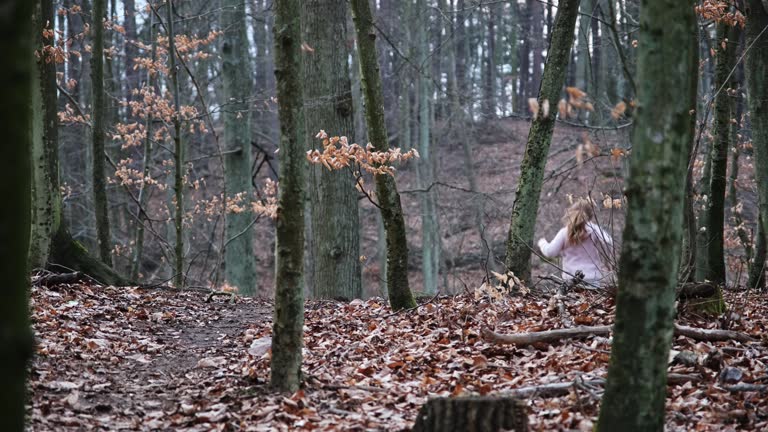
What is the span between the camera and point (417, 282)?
23.6m

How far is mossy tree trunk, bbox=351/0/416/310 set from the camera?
6.36 meters

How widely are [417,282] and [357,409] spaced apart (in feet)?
64.0

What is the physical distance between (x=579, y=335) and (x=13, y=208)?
4.36 m

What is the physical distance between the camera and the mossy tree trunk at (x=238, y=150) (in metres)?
14.8

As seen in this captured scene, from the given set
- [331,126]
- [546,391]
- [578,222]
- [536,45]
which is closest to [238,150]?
[331,126]

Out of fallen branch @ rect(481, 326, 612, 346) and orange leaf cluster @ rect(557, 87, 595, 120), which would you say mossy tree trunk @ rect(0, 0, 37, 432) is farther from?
fallen branch @ rect(481, 326, 612, 346)

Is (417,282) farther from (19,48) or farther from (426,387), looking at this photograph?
(19,48)

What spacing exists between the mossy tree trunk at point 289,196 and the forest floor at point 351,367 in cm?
36

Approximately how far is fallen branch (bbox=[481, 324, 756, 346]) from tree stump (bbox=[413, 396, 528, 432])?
185cm

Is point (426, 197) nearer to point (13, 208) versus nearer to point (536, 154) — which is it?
point (536, 154)

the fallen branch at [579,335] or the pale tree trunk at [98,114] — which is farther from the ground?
the pale tree trunk at [98,114]

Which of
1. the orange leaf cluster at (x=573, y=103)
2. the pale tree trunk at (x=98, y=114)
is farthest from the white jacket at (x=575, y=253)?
the pale tree trunk at (x=98, y=114)

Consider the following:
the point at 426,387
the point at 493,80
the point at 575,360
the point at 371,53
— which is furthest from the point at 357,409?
the point at 493,80

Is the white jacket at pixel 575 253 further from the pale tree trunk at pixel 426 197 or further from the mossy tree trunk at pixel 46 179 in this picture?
the pale tree trunk at pixel 426 197
